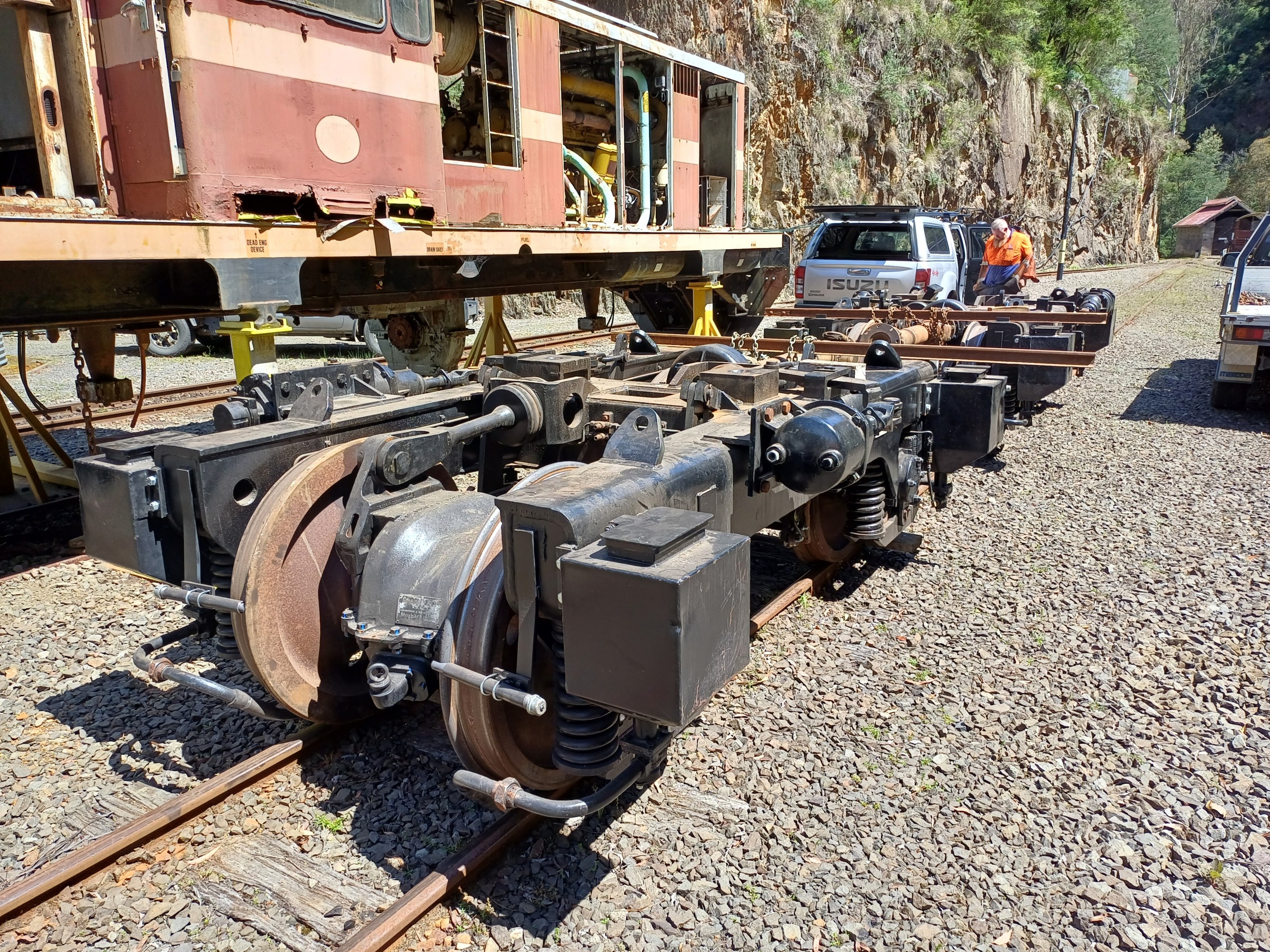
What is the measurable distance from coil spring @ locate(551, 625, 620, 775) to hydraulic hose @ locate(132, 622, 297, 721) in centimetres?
113

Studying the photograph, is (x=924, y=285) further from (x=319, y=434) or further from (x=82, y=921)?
(x=82, y=921)

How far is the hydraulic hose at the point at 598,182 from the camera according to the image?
8961mm

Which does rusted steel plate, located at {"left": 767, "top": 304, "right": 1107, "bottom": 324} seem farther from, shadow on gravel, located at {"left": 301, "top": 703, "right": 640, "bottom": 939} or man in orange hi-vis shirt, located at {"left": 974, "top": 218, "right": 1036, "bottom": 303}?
shadow on gravel, located at {"left": 301, "top": 703, "right": 640, "bottom": 939}

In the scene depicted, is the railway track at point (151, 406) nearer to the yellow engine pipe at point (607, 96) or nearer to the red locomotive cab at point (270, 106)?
the red locomotive cab at point (270, 106)

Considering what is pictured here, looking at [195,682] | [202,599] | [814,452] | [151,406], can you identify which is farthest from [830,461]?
[151,406]

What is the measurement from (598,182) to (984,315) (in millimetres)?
4309

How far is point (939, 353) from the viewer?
6629 millimetres

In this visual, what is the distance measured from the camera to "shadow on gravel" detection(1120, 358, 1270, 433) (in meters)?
8.82

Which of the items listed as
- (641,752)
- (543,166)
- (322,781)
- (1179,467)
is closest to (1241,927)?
(641,752)

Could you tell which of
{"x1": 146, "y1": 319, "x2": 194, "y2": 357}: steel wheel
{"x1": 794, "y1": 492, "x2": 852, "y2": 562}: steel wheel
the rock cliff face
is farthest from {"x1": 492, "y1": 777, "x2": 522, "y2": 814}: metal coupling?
the rock cliff face

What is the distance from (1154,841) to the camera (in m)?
2.81

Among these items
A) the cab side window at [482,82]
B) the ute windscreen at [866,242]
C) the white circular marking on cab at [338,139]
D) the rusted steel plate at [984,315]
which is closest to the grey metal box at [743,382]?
the white circular marking on cab at [338,139]

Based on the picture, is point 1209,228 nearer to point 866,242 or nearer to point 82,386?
point 866,242

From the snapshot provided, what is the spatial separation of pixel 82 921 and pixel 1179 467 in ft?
24.8
